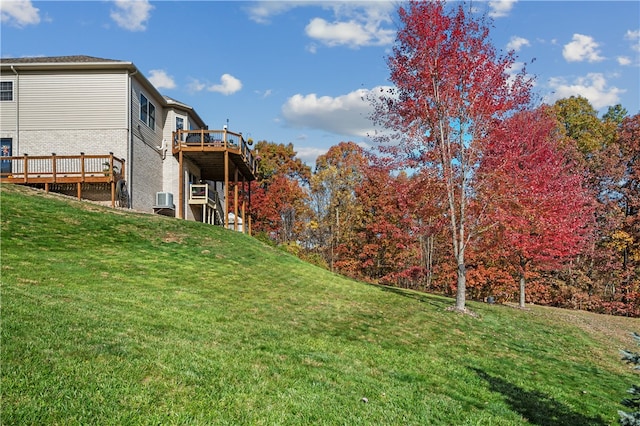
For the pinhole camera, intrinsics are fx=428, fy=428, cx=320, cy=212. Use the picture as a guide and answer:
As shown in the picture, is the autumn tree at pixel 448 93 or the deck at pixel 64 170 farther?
the deck at pixel 64 170

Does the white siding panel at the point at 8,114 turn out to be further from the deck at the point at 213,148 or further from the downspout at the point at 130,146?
the deck at the point at 213,148

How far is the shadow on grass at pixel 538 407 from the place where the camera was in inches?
209

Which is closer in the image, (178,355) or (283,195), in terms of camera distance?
(178,355)

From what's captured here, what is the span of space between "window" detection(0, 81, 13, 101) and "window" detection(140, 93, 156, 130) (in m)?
5.41

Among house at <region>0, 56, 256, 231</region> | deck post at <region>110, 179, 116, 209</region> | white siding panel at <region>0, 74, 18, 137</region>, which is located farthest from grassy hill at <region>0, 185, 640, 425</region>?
white siding panel at <region>0, 74, 18, 137</region>

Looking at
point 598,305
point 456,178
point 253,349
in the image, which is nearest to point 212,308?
point 253,349

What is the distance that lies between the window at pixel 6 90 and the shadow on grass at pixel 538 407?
71.8ft

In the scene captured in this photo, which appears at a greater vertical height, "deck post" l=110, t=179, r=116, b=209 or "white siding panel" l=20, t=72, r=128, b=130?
"white siding panel" l=20, t=72, r=128, b=130

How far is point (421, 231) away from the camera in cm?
1437

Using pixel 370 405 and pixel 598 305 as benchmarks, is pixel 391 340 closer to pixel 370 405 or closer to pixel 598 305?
pixel 370 405

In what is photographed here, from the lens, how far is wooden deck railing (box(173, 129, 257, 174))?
2133cm

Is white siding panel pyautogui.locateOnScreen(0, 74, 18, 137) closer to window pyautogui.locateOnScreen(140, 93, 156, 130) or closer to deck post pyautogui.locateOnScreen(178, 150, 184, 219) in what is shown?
window pyautogui.locateOnScreen(140, 93, 156, 130)

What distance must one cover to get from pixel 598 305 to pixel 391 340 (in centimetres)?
2522

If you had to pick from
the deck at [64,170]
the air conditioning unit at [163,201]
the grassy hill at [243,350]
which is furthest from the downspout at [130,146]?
the grassy hill at [243,350]
